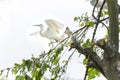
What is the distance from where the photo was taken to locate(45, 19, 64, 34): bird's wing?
338cm

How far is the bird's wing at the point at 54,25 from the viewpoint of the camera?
338cm

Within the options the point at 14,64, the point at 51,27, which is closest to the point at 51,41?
the point at 51,27

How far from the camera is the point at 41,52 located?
150 inches

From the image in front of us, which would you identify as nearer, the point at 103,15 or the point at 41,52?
the point at 41,52

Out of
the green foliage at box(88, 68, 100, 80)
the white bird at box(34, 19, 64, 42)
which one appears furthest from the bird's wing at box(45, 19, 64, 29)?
the green foliage at box(88, 68, 100, 80)

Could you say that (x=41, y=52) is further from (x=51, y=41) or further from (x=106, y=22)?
(x=106, y=22)

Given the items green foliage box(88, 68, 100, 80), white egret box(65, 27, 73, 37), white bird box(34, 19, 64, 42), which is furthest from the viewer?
green foliage box(88, 68, 100, 80)

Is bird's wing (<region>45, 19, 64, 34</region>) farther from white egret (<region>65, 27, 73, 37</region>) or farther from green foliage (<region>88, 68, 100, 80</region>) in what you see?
green foliage (<region>88, 68, 100, 80</region>)

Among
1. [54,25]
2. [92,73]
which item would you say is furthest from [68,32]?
[92,73]

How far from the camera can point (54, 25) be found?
11.2 feet

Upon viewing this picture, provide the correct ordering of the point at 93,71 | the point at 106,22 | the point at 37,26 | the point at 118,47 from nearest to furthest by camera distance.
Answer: the point at 37,26 → the point at 118,47 → the point at 106,22 → the point at 93,71

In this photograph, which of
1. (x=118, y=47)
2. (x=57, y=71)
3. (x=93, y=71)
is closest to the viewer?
(x=118, y=47)

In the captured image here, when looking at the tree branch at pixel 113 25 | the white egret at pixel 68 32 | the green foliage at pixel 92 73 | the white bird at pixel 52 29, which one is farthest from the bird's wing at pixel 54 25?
the green foliage at pixel 92 73

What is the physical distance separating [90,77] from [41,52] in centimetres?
89
